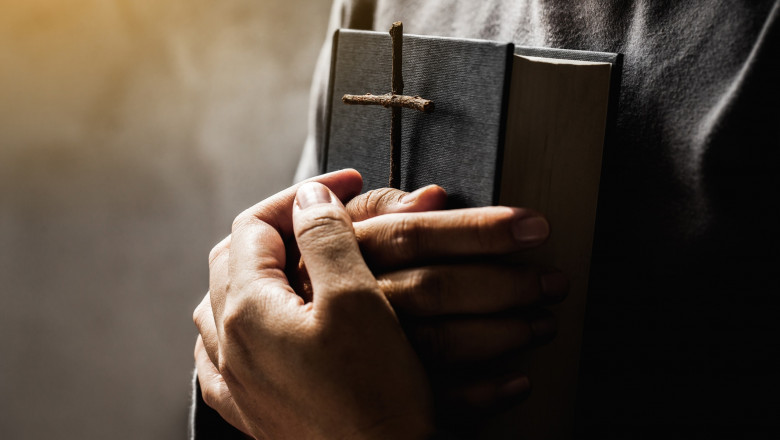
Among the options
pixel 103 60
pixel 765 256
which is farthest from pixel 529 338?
pixel 103 60

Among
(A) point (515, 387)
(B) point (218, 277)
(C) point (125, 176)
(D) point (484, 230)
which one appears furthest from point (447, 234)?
(C) point (125, 176)

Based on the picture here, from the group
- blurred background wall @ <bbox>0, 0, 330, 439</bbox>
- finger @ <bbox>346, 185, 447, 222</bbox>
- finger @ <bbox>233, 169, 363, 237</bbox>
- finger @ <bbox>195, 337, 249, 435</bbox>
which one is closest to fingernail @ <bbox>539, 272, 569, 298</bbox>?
finger @ <bbox>346, 185, 447, 222</bbox>

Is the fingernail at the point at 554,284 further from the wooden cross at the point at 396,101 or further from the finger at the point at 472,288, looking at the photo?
the wooden cross at the point at 396,101

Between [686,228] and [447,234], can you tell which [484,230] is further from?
[686,228]

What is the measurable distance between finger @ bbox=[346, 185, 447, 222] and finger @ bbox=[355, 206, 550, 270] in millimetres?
26

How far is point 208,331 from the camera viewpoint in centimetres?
55

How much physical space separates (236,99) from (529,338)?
0.91 meters

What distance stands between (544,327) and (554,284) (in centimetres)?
4

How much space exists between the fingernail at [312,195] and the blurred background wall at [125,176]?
2.35ft

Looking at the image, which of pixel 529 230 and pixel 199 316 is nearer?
pixel 529 230

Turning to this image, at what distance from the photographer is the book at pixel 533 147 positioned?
0.39m

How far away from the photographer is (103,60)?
40.5 inches

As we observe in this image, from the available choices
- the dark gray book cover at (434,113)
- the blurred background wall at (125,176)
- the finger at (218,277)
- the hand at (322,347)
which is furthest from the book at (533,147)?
the blurred background wall at (125,176)

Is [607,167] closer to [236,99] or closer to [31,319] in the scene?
[236,99]
